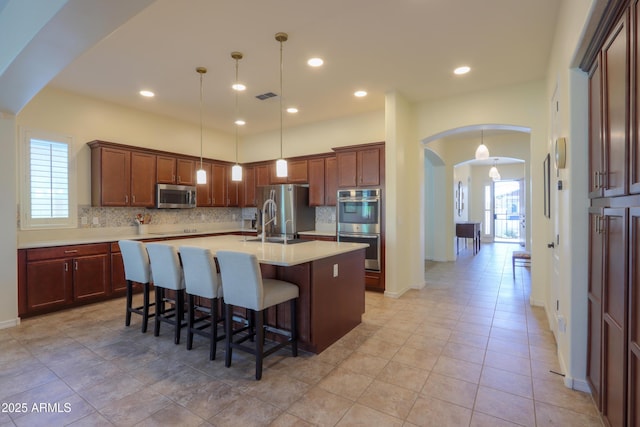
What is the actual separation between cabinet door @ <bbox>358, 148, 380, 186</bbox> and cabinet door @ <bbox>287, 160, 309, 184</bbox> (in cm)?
126

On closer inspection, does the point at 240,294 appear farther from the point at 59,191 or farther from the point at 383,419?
the point at 59,191

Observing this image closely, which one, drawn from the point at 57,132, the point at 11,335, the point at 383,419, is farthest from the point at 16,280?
the point at 383,419

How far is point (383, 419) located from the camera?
1961mm

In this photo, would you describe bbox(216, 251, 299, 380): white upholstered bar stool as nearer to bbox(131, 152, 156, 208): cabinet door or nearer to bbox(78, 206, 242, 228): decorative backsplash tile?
bbox(131, 152, 156, 208): cabinet door

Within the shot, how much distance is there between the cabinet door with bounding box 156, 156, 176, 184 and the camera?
5.34 metres

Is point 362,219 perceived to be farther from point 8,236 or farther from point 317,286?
point 8,236

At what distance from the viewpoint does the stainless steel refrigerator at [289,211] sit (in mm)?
5828

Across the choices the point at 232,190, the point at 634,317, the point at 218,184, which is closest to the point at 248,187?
the point at 232,190

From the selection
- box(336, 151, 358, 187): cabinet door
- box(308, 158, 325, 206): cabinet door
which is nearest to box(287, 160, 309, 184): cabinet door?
box(308, 158, 325, 206): cabinet door

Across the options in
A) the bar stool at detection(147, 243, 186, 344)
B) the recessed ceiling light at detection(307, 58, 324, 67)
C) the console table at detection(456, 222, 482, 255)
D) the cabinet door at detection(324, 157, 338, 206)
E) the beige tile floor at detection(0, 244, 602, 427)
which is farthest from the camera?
the console table at detection(456, 222, 482, 255)

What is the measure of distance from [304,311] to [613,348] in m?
2.06

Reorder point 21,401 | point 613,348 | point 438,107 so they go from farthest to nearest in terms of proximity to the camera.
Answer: point 438,107
point 21,401
point 613,348

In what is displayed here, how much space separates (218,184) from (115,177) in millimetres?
1956

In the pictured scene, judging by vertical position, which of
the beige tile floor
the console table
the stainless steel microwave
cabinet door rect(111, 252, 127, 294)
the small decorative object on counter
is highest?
the stainless steel microwave
